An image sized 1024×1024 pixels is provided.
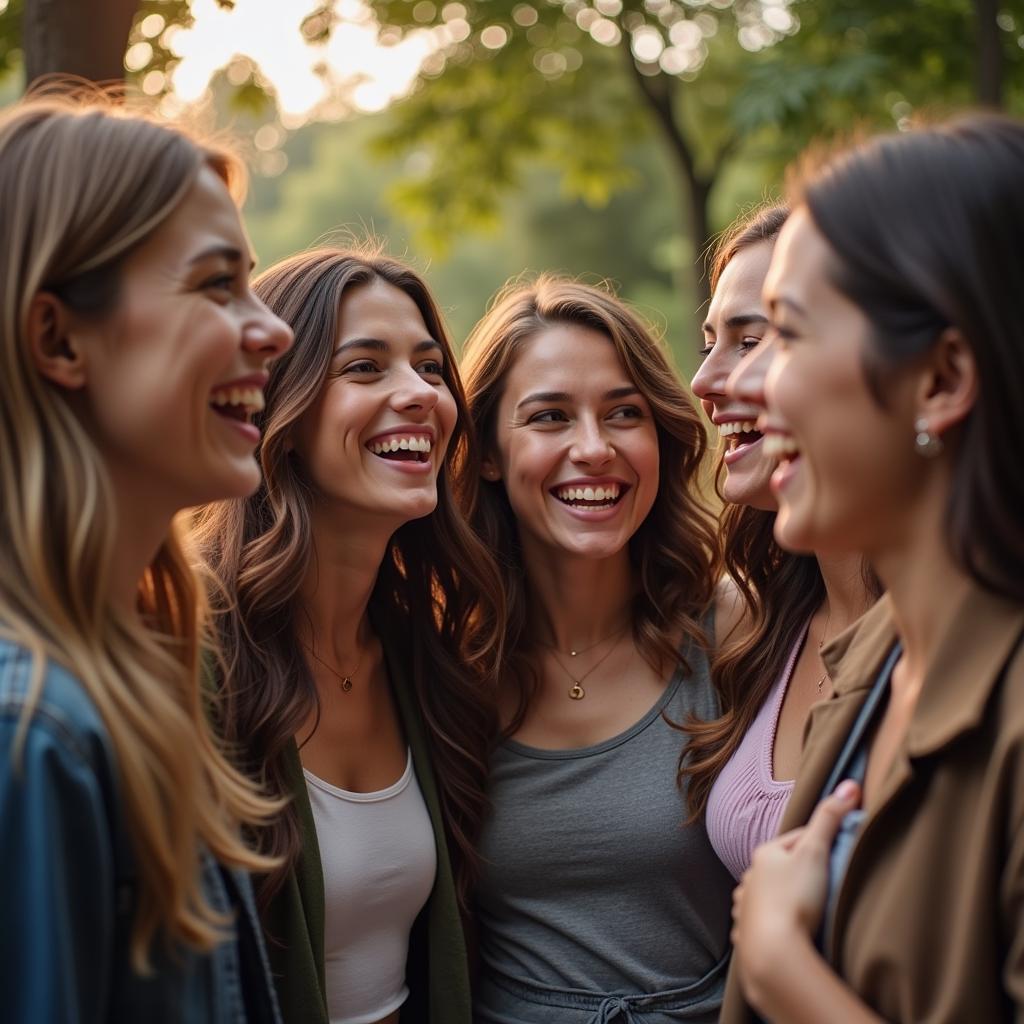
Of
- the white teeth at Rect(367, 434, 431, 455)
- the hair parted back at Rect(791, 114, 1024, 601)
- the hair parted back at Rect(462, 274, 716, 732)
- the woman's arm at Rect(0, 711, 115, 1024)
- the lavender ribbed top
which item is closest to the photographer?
the woman's arm at Rect(0, 711, 115, 1024)

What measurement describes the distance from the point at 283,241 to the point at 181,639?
3902 centimetres

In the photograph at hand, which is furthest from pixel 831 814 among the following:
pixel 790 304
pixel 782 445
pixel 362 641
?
Answer: pixel 362 641

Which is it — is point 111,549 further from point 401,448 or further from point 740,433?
point 740,433

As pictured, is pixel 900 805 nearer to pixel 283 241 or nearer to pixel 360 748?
pixel 360 748

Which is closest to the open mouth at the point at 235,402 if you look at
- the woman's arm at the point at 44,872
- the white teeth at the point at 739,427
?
the woman's arm at the point at 44,872

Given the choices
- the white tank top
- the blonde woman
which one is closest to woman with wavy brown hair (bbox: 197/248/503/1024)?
the white tank top

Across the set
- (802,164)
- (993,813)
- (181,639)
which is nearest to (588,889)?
(181,639)

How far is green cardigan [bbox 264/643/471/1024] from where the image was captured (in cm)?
326

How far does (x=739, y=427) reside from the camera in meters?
3.85

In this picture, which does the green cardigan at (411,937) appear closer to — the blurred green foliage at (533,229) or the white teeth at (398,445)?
the white teeth at (398,445)

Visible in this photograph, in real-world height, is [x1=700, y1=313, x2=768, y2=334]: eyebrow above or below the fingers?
above

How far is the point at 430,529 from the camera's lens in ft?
13.7

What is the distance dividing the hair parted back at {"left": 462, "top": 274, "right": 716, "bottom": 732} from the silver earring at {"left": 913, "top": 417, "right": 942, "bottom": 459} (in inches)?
78.4

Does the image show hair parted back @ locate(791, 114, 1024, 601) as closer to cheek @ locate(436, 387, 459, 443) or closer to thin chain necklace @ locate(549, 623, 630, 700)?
cheek @ locate(436, 387, 459, 443)
